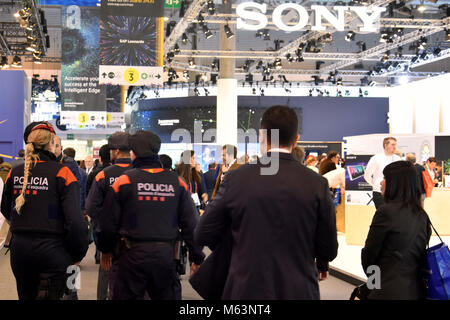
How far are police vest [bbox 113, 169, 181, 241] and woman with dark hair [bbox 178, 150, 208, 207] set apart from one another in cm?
399

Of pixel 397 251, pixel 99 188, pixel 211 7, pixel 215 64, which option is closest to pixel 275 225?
pixel 397 251

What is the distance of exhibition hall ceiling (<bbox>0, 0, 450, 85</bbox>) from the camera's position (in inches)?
681

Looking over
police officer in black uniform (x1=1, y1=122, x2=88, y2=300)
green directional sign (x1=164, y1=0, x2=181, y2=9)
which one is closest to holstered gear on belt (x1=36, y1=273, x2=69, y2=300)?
police officer in black uniform (x1=1, y1=122, x2=88, y2=300)

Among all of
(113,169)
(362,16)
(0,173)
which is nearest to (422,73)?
(362,16)

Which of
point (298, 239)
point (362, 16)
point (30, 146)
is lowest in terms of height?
point (298, 239)

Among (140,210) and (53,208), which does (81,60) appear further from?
(140,210)

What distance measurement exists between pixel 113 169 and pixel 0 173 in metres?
5.60

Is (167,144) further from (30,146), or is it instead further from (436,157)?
(30,146)

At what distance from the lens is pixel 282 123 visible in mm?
2525

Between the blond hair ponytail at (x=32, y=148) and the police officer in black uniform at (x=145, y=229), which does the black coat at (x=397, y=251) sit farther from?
the blond hair ponytail at (x=32, y=148)

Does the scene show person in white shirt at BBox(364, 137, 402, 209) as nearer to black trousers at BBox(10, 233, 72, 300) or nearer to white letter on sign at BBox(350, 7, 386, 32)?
white letter on sign at BBox(350, 7, 386, 32)

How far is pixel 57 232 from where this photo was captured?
11.3 ft

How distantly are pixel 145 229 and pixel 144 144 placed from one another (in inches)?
21.9

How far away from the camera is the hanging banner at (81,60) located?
11117 mm
